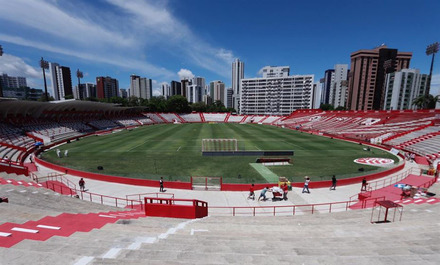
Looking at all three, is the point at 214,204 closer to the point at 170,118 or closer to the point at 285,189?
the point at 285,189

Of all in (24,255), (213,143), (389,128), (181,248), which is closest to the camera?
(24,255)

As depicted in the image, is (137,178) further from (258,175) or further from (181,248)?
(181,248)

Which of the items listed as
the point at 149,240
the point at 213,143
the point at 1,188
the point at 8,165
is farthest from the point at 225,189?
the point at 8,165

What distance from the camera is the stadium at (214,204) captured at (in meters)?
6.02

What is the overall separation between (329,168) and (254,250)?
1973 cm

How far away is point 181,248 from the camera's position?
6.42 meters

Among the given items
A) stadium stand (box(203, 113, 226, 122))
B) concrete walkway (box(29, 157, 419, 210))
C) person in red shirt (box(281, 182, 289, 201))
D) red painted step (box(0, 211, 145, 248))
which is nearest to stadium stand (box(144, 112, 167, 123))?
stadium stand (box(203, 113, 226, 122))

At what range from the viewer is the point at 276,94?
146500 mm

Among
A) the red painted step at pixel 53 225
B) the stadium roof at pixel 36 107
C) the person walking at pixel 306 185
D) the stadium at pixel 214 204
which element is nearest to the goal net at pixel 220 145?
the stadium at pixel 214 204

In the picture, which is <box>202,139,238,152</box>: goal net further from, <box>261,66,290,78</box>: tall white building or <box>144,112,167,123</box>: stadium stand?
<box>261,66,290,78</box>: tall white building

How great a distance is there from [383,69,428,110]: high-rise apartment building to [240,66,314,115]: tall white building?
4615 centimetres

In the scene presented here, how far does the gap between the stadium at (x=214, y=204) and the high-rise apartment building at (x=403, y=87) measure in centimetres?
10540

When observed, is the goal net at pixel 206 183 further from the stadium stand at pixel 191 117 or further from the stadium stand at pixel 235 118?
the stadium stand at pixel 235 118

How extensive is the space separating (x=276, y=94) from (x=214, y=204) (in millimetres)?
142928
